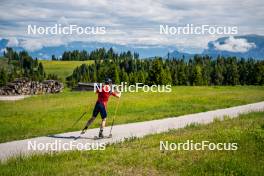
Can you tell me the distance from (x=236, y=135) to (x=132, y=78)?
110081 millimetres

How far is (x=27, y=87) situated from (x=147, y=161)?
7448 cm

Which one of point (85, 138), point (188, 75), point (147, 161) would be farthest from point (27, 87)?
point (147, 161)

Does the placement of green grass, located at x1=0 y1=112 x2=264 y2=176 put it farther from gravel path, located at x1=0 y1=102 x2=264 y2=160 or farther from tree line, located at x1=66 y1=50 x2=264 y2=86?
tree line, located at x1=66 y1=50 x2=264 y2=86

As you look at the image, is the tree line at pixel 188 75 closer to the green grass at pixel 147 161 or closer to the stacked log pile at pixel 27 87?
the stacked log pile at pixel 27 87

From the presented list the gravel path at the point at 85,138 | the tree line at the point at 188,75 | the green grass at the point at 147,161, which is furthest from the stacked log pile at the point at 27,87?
the green grass at the point at 147,161

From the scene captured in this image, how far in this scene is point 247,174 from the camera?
10883 millimetres

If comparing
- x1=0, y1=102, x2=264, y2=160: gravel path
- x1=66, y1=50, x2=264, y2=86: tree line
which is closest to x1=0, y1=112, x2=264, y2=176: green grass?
x1=0, y1=102, x2=264, y2=160: gravel path

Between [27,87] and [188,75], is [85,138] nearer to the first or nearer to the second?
[27,87]

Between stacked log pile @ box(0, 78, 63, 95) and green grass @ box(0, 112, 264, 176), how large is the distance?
2645 inches

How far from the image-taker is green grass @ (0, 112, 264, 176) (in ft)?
36.4

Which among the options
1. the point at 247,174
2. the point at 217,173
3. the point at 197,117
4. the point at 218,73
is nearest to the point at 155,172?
the point at 217,173


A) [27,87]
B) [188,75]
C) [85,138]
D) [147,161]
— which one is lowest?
[27,87]

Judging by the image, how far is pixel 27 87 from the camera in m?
82.8

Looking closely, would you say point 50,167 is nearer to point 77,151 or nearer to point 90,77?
point 77,151
